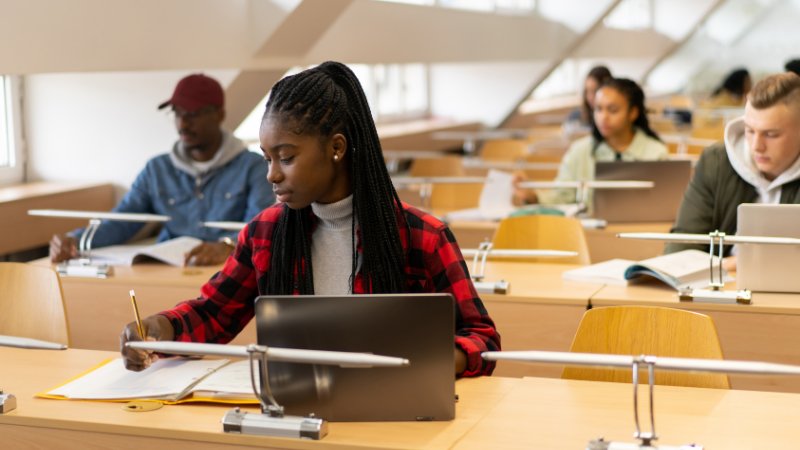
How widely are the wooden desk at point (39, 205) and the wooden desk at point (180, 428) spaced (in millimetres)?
2142

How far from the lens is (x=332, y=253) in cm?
230

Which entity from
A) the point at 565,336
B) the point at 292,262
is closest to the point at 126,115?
the point at 565,336

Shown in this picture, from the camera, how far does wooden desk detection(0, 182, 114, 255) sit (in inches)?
168

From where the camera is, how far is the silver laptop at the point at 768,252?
114 inches

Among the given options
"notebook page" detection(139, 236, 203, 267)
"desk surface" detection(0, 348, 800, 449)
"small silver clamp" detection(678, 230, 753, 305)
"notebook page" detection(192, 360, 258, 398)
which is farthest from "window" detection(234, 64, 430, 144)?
"desk surface" detection(0, 348, 800, 449)

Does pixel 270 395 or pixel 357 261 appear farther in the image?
pixel 357 261

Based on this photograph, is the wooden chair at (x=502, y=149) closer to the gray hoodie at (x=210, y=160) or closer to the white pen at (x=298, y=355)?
the gray hoodie at (x=210, y=160)

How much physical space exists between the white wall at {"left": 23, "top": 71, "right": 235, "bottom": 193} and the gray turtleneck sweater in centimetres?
269

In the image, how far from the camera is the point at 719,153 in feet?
11.7

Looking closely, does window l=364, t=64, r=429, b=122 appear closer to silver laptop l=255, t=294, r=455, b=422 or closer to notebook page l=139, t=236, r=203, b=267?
notebook page l=139, t=236, r=203, b=267

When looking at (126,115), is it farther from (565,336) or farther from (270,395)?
(270,395)

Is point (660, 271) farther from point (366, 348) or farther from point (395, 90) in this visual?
point (395, 90)

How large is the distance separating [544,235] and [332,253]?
1.76 metres

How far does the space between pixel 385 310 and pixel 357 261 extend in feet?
1.25
